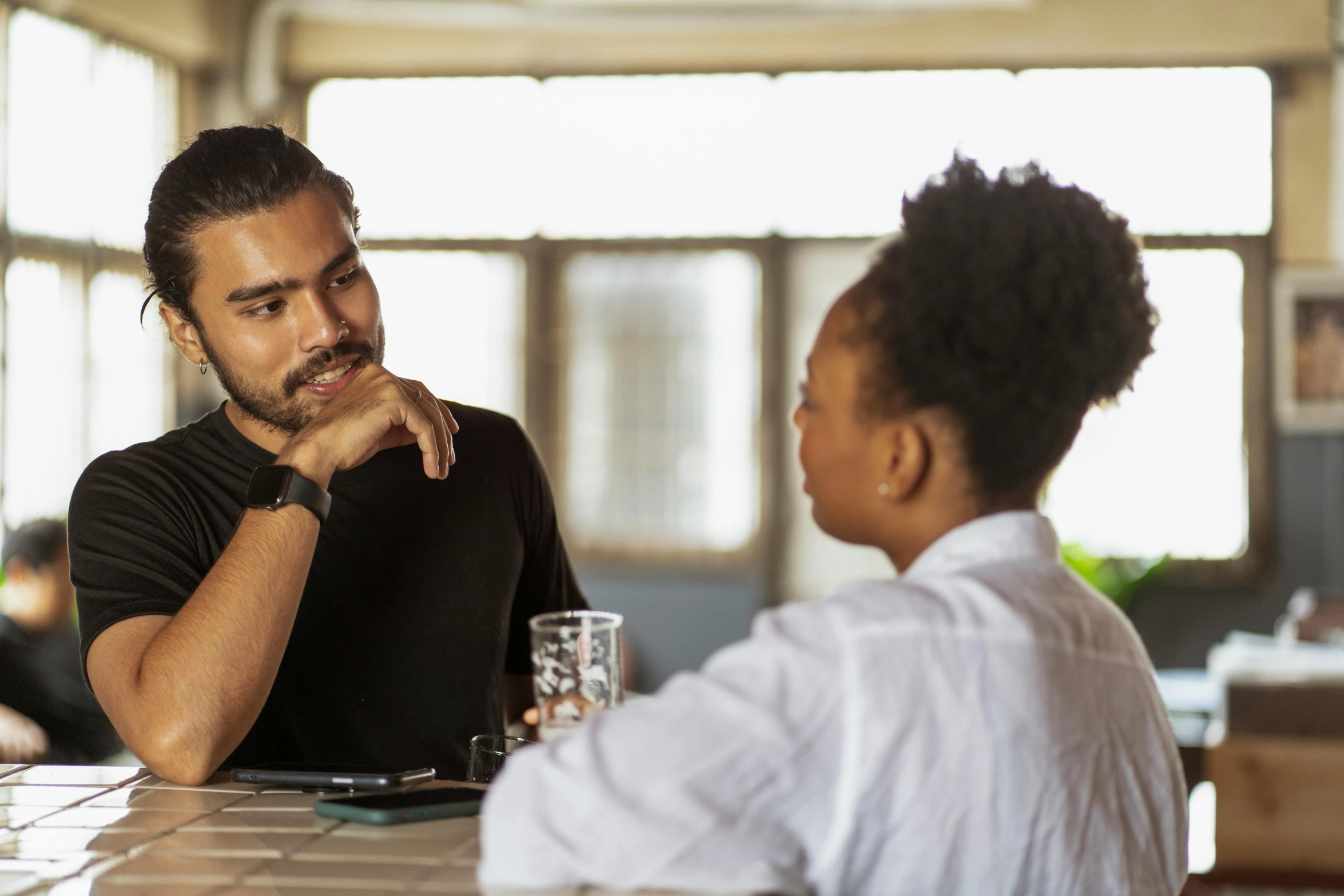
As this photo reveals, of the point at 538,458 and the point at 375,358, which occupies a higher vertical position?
the point at 375,358

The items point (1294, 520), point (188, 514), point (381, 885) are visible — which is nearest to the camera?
point (381, 885)

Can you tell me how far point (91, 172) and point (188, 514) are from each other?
176 inches

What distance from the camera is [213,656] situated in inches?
54.4

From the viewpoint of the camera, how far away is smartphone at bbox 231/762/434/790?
124cm

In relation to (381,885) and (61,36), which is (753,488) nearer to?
(61,36)

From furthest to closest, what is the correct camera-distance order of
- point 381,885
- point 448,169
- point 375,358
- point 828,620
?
1. point 448,169
2. point 375,358
3. point 381,885
4. point 828,620

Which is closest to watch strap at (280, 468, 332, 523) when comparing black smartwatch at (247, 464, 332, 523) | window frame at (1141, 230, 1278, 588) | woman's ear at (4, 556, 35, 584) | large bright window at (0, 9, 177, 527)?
black smartwatch at (247, 464, 332, 523)

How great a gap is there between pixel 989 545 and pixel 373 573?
992 mm

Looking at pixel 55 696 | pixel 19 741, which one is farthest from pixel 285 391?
pixel 55 696

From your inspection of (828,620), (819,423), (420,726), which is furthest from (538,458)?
(828,620)

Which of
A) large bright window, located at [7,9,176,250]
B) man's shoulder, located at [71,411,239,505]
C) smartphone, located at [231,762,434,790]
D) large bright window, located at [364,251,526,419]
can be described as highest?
large bright window, located at [7,9,176,250]

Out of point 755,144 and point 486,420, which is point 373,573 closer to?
point 486,420

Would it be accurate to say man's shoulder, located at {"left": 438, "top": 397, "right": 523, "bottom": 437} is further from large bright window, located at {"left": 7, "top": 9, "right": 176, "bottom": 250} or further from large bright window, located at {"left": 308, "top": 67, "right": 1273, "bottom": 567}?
large bright window, located at {"left": 308, "top": 67, "right": 1273, "bottom": 567}

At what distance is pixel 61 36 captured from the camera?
213 inches
